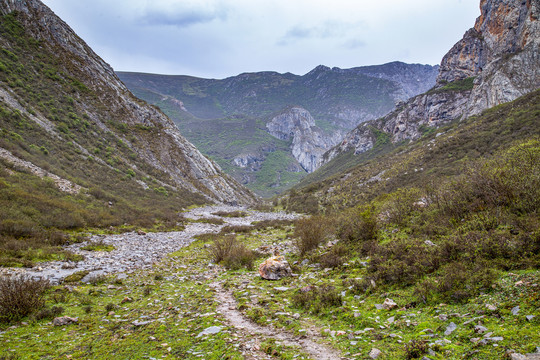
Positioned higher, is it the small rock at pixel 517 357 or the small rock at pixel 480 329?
the small rock at pixel 517 357

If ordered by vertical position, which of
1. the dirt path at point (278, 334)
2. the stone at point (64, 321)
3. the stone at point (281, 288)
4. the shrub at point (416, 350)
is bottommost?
the stone at point (281, 288)

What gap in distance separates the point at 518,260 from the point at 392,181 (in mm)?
31591

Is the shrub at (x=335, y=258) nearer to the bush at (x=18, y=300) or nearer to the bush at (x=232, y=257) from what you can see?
the bush at (x=232, y=257)

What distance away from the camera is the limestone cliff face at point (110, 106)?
53697 mm

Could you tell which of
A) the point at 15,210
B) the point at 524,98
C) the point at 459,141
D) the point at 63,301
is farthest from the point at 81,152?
the point at 524,98

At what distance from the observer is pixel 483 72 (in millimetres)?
77562

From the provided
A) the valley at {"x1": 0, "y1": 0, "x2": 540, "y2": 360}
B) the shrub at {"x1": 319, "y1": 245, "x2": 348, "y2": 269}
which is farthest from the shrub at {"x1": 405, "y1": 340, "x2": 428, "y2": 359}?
the shrub at {"x1": 319, "y1": 245, "x2": 348, "y2": 269}

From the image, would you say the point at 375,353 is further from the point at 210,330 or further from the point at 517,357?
the point at 210,330

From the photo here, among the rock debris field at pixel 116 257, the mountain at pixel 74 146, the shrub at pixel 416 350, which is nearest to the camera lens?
the shrub at pixel 416 350

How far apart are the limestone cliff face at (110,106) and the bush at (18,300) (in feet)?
166

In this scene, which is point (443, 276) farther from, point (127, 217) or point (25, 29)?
point (25, 29)

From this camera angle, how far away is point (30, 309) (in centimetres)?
609

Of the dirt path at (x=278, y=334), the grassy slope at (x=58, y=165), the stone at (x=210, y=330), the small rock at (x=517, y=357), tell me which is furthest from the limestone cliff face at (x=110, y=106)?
the small rock at (x=517, y=357)

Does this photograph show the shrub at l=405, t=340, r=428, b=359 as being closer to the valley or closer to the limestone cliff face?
the valley
